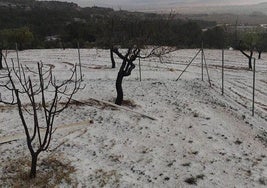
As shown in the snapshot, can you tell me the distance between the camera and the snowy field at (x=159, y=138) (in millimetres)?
9797

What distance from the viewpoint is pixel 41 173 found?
9.77 meters

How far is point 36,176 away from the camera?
959cm

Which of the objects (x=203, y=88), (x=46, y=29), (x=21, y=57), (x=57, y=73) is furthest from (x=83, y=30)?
(x=203, y=88)

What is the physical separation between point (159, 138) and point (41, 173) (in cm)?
429

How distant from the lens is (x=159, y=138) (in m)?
12.4

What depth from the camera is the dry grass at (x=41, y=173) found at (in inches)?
365

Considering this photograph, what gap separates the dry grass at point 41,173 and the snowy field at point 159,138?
9 centimetres

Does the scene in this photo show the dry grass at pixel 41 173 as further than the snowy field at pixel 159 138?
No

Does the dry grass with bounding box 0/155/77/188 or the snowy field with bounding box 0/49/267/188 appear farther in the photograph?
the snowy field with bounding box 0/49/267/188

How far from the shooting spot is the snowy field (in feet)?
32.1

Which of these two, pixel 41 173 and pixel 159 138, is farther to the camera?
pixel 159 138

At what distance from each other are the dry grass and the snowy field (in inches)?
3.4

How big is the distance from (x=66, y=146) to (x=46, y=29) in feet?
178

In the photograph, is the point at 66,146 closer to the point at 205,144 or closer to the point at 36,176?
the point at 36,176
